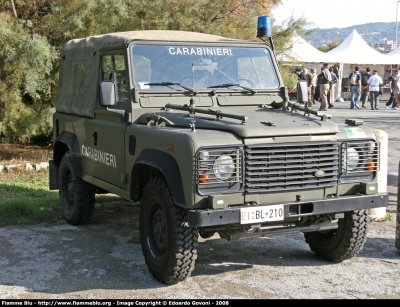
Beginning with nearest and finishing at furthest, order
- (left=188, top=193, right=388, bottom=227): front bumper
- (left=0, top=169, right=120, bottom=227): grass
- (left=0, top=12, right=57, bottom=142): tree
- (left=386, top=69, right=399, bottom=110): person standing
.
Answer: (left=188, top=193, right=388, bottom=227): front bumper, (left=0, top=169, right=120, bottom=227): grass, (left=0, top=12, right=57, bottom=142): tree, (left=386, top=69, right=399, bottom=110): person standing

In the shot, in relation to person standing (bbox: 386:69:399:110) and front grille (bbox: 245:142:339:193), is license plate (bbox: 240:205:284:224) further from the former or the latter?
person standing (bbox: 386:69:399:110)

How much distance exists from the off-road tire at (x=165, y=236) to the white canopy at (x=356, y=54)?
26483 mm

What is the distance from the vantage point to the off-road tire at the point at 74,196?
23.6ft

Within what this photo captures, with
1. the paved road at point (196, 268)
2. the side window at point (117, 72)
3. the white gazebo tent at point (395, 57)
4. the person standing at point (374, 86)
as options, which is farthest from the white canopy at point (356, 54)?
the side window at point (117, 72)

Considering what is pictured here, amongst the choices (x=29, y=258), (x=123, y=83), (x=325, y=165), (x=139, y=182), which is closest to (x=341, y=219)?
(x=325, y=165)

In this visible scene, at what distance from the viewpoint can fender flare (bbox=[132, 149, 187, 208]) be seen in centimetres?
478

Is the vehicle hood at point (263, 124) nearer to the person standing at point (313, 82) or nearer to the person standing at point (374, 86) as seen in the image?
the person standing at point (374, 86)

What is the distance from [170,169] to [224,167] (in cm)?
45

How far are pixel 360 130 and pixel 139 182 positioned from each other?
2.03 metres

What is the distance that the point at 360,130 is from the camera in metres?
5.29

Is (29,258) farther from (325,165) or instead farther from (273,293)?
(325,165)

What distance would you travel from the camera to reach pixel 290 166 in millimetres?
4918

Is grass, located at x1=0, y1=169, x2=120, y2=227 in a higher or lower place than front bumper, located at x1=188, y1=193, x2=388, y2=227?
lower

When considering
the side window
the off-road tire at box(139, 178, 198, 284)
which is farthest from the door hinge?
the side window
